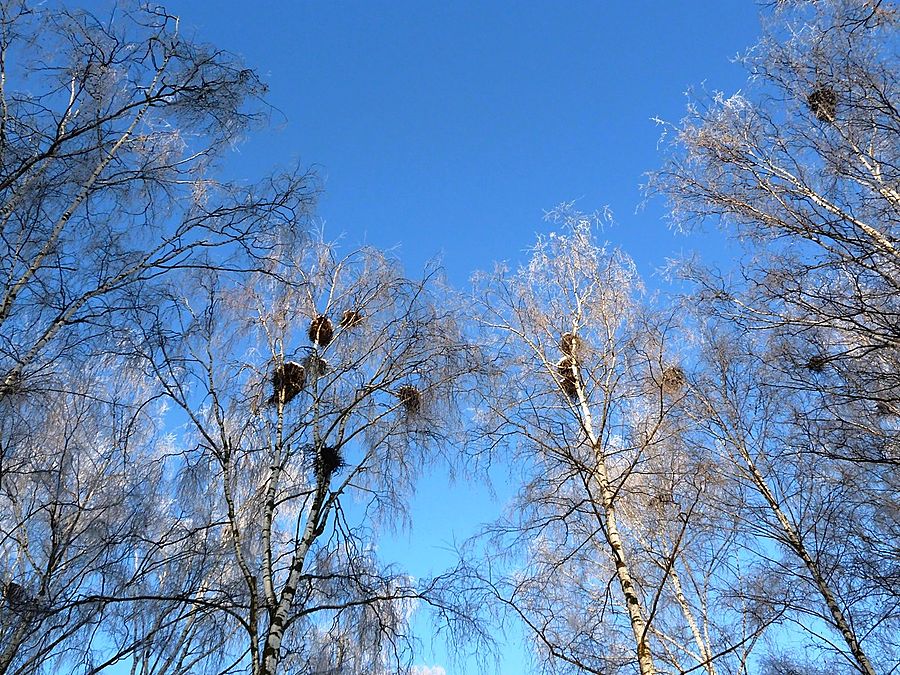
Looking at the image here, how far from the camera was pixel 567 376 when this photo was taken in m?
7.47

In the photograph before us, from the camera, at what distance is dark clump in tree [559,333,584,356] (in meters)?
7.60

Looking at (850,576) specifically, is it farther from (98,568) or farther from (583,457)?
(98,568)

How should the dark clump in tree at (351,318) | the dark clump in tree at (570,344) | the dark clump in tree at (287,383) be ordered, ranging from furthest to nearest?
the dark clump in tree at (570,344) → the dark clump in tree at (351,318) → the dark clump in tree at (287,383)

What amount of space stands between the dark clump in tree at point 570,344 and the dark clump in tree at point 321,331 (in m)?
2.76

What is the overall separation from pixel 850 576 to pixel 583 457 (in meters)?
2.93

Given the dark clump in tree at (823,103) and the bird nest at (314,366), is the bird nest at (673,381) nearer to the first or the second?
the dark clump in tree at (823,103)

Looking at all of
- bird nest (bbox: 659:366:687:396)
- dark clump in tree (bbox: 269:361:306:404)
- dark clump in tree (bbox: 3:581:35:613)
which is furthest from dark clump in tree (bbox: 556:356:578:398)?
dark clump in tree (bbox: 3:581:35:613)

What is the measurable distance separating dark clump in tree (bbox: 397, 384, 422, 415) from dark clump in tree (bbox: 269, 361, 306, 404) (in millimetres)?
1043

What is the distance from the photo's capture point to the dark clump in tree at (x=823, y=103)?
6582 mm

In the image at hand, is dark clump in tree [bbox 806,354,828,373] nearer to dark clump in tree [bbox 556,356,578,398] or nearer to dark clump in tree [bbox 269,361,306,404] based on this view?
dark clump in tree [bbox 556,356,578,398]

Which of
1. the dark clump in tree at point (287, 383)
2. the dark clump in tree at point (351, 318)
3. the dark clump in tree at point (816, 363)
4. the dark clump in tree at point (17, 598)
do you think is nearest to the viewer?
the dark clump in tree at point (17, 598)

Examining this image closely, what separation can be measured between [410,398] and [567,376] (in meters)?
2.00

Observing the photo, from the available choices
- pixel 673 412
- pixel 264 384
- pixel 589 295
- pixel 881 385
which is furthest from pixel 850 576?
pixel 264 384

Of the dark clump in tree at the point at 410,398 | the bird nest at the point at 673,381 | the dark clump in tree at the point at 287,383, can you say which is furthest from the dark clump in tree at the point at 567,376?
the dark clump in tree at the point at 287,383
